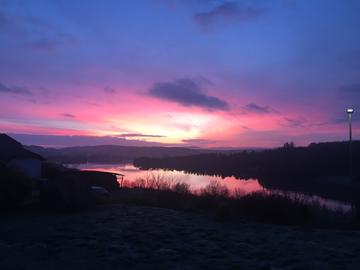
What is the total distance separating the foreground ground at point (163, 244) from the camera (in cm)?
617

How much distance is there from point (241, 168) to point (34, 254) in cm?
9990

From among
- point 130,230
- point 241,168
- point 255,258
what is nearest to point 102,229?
point 130,230

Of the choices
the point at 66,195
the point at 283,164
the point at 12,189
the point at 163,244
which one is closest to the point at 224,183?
the point at 66,195

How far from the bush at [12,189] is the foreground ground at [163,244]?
3.50ft

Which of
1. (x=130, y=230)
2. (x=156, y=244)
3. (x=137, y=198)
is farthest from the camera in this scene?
(x=137, y=198)

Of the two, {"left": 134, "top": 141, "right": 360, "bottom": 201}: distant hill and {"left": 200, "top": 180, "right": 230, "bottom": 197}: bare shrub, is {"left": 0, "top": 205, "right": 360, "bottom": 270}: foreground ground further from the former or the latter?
{"left": 134, "top": 141, "right": 360, "bottom": 201}: distant hill

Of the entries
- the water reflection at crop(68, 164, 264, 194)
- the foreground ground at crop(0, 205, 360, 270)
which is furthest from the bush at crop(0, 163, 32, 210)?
the water reflection at crop(68, 164, 264, 194)

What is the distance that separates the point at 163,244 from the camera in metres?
7.38

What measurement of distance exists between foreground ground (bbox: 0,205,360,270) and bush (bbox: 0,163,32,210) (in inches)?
42.0

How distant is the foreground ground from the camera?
617 cm

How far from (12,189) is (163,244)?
223 inches

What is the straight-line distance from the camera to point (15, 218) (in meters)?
10.1

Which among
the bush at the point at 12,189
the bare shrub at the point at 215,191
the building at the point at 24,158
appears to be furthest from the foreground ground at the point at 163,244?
the building at the point at 24,158

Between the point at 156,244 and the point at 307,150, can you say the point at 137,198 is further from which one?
the point at 307,150
